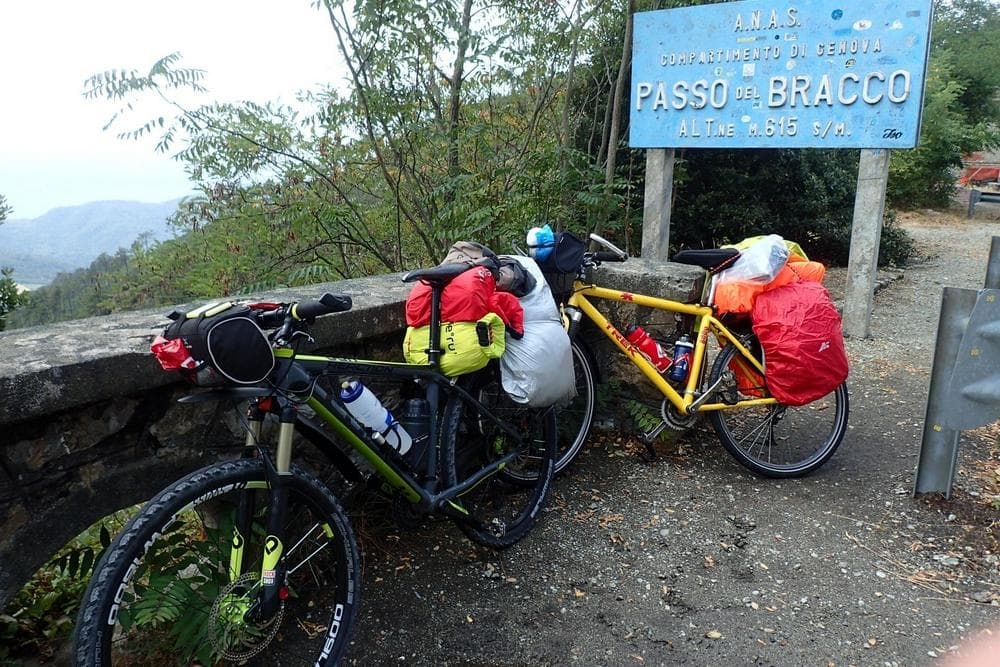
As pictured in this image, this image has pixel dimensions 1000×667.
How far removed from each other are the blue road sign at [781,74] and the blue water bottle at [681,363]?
3.42 m

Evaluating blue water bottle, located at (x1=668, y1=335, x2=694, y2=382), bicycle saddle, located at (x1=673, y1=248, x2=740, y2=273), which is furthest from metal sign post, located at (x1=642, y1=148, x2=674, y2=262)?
blue water bottle, located at (x1=668, y1=335, x2=694, y2=382)

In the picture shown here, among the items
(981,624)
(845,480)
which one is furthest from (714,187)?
(981,624)

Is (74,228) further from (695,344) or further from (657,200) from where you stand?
(695,344)

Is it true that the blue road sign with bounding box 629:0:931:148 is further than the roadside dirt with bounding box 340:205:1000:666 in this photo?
Yes

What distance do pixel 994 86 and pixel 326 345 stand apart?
2482 centimetres

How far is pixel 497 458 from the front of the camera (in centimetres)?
294

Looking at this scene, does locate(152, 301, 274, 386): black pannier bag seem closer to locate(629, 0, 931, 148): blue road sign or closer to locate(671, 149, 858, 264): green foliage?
locate(629, 0, 931, 148): blue road sign

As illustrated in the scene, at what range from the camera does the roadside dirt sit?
7.75 feet

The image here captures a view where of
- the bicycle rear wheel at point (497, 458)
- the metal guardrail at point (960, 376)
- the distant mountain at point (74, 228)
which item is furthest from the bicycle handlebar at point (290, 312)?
the distant mountain at point (74, 228)

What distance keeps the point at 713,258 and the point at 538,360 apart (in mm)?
1247

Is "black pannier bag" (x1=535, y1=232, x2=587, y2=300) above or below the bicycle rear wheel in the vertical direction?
above

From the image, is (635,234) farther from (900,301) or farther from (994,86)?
(994,86)

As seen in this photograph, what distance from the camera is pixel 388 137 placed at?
575 centimetres

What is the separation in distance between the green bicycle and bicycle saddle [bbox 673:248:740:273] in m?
1.50
